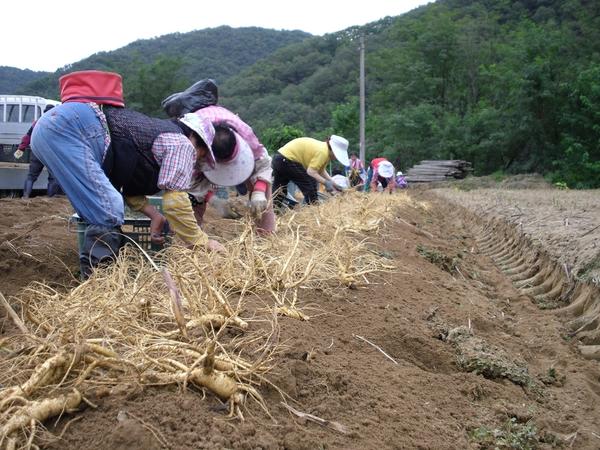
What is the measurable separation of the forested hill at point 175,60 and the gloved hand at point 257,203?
33.8m

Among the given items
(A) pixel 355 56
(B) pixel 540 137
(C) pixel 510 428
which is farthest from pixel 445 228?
(A) pixel 355 56

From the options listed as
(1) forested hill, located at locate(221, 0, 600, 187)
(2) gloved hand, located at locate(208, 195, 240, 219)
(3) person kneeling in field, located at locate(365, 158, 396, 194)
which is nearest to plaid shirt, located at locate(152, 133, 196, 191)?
(2) gloved hand, located at locate(208, 195, 240, 219)

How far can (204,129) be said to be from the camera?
4266mm

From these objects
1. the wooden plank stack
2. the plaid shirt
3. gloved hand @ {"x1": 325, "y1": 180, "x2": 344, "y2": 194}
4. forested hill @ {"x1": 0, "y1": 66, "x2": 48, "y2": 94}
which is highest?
forested hill @ {"x1": 0, "y1": 66, "x2": 48, "y2": 94}

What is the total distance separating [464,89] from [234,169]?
39.5 m

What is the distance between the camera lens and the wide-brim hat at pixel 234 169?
4.58 metres

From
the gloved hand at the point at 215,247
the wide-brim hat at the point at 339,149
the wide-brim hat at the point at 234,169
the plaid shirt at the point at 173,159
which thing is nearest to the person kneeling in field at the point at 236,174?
the wide-brim hat at the point at 234,169

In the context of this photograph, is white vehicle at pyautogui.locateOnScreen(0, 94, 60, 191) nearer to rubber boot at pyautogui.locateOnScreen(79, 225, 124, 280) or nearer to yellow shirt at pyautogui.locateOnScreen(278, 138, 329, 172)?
yellow shirt at pyautogui.locateOnScreen(278, 138, 329, 172)

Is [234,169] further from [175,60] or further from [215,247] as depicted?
[175,60]

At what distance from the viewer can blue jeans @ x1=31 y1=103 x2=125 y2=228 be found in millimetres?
3695

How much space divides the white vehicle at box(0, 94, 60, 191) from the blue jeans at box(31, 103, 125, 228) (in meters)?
8.16

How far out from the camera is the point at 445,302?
167 inches

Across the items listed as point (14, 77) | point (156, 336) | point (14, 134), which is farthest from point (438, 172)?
point (14, 77)

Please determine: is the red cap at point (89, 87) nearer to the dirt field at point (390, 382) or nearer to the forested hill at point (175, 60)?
the dirt field at point (390, 382)
